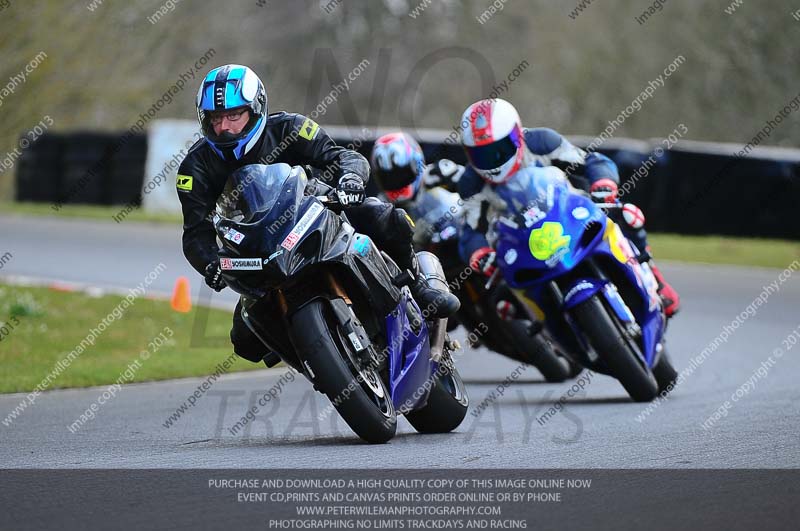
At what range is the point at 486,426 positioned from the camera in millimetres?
7656

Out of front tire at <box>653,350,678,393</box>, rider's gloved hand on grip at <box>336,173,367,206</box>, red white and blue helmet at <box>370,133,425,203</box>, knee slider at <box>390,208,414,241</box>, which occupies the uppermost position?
rider's gloved hand on grip at <box>336,173,367,206</box>

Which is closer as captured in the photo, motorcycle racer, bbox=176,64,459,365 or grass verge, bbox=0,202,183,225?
motorcycle racer, bbox=176,64,459,365

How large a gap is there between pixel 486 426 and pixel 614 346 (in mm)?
1148

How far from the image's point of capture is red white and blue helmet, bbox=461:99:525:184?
8.50 m

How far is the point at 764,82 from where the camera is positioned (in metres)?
32.8

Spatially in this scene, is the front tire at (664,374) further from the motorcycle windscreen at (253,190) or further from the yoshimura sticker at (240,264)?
the yoshimura sticker at (240,264)

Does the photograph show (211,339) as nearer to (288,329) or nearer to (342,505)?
(288,329)

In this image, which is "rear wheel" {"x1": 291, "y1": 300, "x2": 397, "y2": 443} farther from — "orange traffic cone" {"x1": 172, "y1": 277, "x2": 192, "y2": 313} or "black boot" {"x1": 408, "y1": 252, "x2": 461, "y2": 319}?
"orange traffic cone" {"x1": 172, "y1": 277, "x2": 192, "y2": 313}

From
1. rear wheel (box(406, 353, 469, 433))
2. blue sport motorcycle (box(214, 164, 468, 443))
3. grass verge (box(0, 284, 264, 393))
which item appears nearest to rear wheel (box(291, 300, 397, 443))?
blue sport motorcycle (box(214, 164, 468, 443))

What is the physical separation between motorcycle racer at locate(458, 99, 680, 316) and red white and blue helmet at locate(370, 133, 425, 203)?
3.94 feet

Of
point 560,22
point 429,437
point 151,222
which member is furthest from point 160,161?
point 429,437

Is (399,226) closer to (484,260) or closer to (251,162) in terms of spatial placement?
(251,162)

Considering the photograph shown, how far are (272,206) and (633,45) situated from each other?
31975 millimetres

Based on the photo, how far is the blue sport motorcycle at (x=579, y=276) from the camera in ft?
27.7
